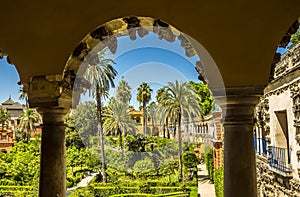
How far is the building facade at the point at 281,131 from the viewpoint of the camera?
6.13 metres

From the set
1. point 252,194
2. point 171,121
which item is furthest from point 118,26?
point 171,121

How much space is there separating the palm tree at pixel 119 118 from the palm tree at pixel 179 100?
A: 1711mm

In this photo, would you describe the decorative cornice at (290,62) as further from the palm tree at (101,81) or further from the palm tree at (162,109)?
the palm tree at (101,81)

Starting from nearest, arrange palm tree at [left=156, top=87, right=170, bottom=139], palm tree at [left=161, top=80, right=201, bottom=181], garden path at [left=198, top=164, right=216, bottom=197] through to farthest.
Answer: palm tree at [left=161, top=80, right=201, bottom=181] → palm tree at [left=156, top=87, right=170, bottom=139] → garden path at [left=198, top=164, right=216, bottom=197]

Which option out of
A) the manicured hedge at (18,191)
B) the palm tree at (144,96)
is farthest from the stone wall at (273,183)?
the manicured hedge at (18,191)

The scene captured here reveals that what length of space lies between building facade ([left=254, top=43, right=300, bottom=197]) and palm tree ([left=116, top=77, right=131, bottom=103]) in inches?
210

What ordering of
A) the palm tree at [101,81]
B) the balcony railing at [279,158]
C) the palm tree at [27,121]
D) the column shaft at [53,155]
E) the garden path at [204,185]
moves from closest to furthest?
the column shaft at [53,155]
the balcony railing at [279,158]
the garden path at [204,185]
the palm tree at [101,81]
the palm tree at [27,121]

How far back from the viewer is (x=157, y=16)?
2.65 m

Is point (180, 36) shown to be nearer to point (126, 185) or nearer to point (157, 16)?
point (157, 16)

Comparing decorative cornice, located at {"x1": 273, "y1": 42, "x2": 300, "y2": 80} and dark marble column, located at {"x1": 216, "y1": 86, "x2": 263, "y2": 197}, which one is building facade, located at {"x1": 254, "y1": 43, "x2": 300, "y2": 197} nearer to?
decorative cornice, located at {"x1": 273, "y1": 42, "x2": 300, "y2": 80}

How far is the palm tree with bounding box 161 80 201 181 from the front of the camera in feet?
42.4

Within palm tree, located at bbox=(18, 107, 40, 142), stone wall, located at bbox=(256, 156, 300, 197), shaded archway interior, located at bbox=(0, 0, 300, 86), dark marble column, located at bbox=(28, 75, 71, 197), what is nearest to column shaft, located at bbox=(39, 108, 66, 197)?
dark marble column, located at bbox=(28, 75, 71, 197)

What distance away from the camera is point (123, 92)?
508 inches

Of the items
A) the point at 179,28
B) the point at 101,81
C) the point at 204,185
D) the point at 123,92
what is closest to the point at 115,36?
the point at 179,28
